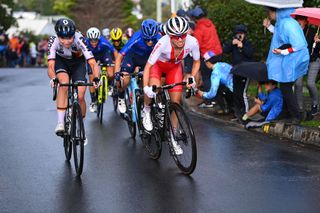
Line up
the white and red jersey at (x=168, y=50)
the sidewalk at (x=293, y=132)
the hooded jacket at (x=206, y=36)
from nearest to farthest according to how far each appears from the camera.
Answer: the white and red jersey at (x=168, y=50)
the sidewalk at (x=293, y=132)
the hooded jacket at (x=206, y=36)

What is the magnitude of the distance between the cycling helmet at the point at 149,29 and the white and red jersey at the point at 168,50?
1134 millimetres

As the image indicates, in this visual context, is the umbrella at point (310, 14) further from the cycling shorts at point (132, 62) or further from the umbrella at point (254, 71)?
the cycling shorts at point (132, 62)

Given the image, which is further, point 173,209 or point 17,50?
point 17,50

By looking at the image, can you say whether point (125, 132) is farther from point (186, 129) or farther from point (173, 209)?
point (173, 209)

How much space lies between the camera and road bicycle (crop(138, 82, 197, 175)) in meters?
8.45

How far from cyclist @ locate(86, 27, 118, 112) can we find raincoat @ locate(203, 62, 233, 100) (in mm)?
2422

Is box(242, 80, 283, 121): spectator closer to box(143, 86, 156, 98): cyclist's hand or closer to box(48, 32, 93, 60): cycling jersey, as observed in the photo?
box(143, 86, 156, 98): cyclist's hand

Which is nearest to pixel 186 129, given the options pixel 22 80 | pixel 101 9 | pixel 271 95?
pixel 271 95

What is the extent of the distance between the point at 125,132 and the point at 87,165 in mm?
3050

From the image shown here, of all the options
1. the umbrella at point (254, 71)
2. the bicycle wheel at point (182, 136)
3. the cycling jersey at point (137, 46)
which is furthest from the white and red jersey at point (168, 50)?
the umbrella at point (254, 71)

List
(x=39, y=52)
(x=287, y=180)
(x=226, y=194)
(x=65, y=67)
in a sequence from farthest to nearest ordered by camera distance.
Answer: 1. (x=39, y=52)
2. (x=65, y=67)
3. (x=287, y=180)
4. (x=226, y=194)

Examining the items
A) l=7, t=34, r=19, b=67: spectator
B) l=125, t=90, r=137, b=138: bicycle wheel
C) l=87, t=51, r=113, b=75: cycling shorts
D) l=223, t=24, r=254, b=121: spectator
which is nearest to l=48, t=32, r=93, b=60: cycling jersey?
l=125, t=90, r=137, b=138: bicycle wheel

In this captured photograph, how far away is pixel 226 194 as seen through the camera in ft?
24.9

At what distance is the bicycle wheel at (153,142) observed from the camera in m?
9.50
